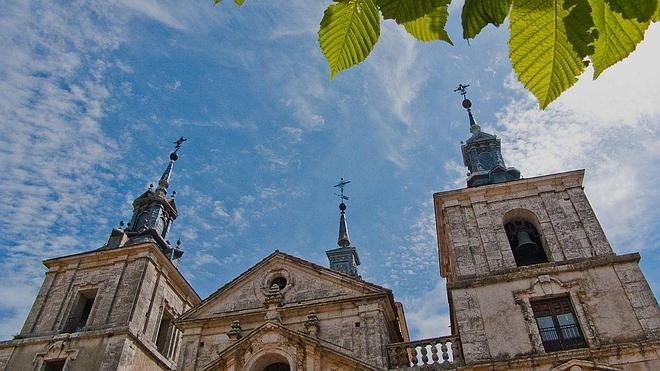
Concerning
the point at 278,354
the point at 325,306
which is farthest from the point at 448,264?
the point at 278,354

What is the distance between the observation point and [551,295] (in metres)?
12.3

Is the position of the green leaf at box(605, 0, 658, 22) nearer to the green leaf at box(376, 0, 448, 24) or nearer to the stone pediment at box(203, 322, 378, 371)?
the green leaf at box(376, 0, 448, 24)

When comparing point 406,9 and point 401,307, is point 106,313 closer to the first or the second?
point 401,307

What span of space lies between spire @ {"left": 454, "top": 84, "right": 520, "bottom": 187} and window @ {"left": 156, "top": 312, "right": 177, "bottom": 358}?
11.6 m

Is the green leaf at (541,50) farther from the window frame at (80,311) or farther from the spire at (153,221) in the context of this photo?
the spire at (153,221)

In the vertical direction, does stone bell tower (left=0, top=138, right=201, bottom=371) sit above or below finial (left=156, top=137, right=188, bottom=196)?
below

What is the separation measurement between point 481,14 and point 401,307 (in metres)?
17.7

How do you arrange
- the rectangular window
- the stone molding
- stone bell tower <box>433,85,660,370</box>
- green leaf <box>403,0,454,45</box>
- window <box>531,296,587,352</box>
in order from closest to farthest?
green leaf <box>403,0,454,45</box>, stone bell tower <box>433,85,660,370</box>, window <box>531,296,587,352</box>, the stone molding, the rectangular window

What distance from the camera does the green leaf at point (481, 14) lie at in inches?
50.5

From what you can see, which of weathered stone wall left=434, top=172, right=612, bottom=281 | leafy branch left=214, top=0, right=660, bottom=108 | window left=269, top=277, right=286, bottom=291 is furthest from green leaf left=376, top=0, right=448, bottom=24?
window left=269, top=277, right=286, bottom=291

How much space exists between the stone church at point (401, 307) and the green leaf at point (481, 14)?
11.1 m

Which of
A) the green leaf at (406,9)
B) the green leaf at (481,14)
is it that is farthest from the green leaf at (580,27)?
the green leaf at (406,9)

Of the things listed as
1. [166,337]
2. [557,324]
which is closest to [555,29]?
[557,324]

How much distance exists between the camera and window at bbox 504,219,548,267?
1399cm
